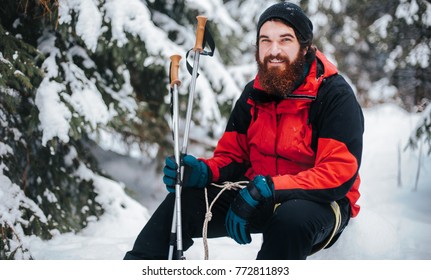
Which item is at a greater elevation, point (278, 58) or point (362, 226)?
point (278, 58)

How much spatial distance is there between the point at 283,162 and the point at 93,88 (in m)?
1.73

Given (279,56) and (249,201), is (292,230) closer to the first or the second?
(249,201)

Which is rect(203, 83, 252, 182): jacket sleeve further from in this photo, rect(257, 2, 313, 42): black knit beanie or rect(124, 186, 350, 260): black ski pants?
rect(257, 2, 313, 42): black knit beanie

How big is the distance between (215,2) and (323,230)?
118 inches

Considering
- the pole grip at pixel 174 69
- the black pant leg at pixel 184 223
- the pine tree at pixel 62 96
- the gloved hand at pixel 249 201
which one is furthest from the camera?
the pine tree at pixel 62 96

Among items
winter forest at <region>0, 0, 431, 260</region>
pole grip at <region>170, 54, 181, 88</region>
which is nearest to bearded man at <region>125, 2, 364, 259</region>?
pole grip at <region>170, 54, 181, 88</region>

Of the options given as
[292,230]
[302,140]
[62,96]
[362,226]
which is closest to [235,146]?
[302,140]

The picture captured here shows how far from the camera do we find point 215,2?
15.5 ft

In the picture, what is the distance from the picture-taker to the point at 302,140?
2.60 metres

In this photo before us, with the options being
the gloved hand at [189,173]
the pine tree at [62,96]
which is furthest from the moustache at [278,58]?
the pine tree at [62,96]

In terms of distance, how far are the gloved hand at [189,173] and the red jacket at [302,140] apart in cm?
9

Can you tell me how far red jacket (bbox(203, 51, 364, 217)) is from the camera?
2.36 meters

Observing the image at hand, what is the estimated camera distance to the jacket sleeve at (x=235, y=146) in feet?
9.63

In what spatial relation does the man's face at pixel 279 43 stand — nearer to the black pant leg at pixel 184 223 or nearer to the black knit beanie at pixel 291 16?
the black knit beanie at pixel 291 16
